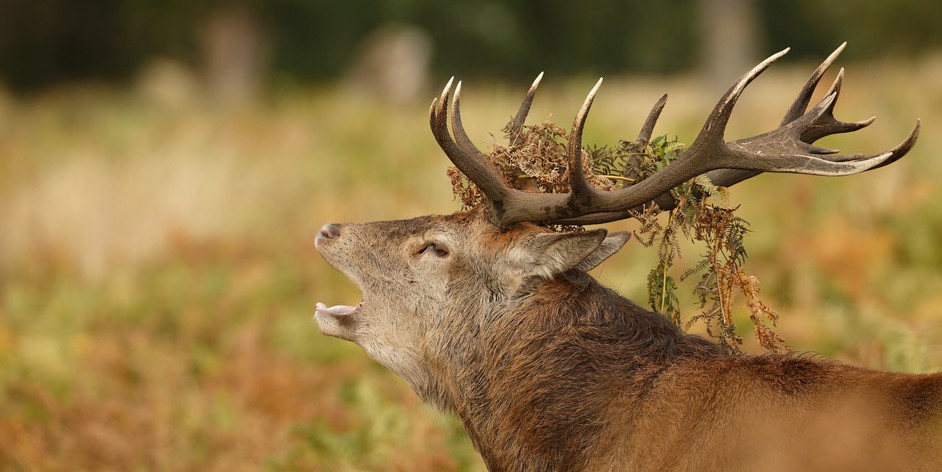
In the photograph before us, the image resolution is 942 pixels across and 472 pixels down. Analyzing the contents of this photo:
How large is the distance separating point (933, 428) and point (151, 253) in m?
9.10

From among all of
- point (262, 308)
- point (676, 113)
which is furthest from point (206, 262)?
point (676, 113)

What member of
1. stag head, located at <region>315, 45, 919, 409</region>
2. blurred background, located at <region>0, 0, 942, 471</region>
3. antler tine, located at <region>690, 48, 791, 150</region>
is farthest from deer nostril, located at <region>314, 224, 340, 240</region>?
antler tine, located at <region>690, 48, 791, 150</region>

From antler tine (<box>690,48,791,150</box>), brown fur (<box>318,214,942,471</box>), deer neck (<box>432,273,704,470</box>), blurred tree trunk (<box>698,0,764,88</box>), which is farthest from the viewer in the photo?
blurred tree trunk (<box>698,0,764,88</box>)

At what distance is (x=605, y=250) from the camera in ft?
14.7

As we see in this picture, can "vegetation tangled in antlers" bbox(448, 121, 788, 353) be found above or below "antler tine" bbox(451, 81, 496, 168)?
below

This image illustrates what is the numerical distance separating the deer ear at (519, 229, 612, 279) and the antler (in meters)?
0.12

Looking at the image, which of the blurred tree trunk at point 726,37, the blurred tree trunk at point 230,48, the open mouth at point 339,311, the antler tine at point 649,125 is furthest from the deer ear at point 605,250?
the blurred tree trunk at point 230,48

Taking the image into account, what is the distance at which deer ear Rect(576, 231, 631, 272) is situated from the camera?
174 inches

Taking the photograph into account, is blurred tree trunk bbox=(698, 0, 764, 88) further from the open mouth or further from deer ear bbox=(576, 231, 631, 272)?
the open mouth

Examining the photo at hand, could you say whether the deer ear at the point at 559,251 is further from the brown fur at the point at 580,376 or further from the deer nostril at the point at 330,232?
the deer nostril at the point at 330,232

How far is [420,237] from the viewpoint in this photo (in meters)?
4.73

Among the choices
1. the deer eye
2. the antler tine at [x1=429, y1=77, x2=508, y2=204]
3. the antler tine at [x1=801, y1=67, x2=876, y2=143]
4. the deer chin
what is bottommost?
the deer chin

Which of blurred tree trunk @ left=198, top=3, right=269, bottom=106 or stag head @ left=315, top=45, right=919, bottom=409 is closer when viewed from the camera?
stag head @ left=315, top=45, right=919, bottom=409

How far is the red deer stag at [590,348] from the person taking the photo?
11.8 feet
